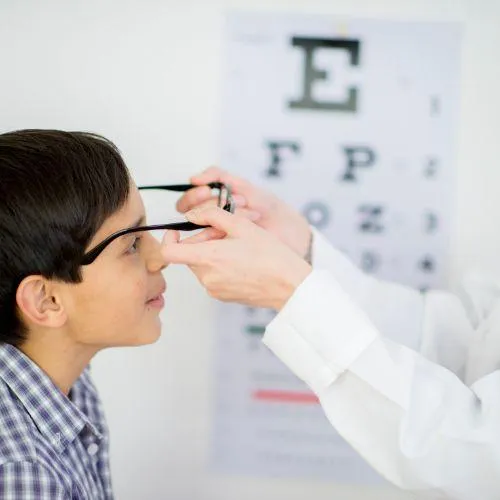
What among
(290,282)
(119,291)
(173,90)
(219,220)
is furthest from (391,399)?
(173,90)

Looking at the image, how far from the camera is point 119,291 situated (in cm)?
92

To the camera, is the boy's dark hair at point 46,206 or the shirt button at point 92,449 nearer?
the boy's dark hair at point 46,206

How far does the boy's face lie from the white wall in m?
0.30

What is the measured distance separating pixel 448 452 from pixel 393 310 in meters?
0.34

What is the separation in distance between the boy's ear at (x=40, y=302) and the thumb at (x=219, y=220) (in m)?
0.25

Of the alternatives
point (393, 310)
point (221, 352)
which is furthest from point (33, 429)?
point (393, 310)

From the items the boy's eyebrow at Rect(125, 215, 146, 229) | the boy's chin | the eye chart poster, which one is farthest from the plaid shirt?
the eye chart poster

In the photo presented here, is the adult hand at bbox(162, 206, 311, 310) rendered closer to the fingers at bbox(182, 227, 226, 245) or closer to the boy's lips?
the fingers at bbox(182, 227, 226, 245)

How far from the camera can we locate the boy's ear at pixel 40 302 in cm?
86

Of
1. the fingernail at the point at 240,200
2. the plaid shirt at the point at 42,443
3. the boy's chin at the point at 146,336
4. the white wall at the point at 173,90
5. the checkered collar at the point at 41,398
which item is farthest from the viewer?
the white wall at the point at 173,90

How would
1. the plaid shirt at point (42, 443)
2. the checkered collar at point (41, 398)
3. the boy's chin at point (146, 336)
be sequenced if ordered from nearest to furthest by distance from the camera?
the plaid shirt at point (42, 443), the checkered collar at point (41, 398), the boy's chin at point (146, 336)

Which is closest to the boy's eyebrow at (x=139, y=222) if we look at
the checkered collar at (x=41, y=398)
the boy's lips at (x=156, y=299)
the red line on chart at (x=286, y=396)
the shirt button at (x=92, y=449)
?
the boy's lips at (x=156, y=299)

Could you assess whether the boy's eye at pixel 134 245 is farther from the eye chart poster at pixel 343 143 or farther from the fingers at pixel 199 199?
the eye chart poster at pixel 343 143

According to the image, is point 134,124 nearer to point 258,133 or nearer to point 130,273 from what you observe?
point 258,133
